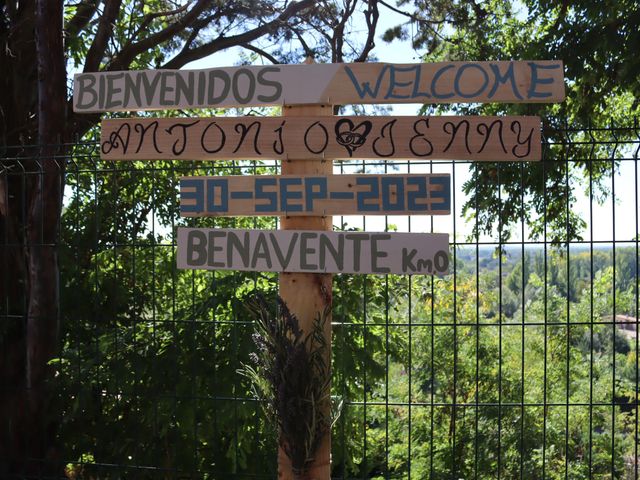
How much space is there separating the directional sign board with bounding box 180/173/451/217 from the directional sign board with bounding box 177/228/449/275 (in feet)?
0.40

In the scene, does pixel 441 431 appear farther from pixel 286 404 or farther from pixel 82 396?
pixel 286 404

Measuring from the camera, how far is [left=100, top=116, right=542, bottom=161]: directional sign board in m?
3.46

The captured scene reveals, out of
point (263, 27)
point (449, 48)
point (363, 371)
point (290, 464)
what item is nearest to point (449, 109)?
point (449, 48)

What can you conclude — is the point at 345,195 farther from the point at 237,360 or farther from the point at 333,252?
the point at 237,360

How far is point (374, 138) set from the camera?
3494 millimetres

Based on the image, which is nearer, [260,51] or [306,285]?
[306,285]

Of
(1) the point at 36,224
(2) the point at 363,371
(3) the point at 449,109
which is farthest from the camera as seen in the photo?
(3) the point at 449,109

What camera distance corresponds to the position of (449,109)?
1058cm

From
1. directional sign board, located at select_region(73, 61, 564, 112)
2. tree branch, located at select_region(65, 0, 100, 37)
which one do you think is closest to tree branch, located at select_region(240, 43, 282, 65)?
tree branch, located at select_region(65, 0, 100, 37)

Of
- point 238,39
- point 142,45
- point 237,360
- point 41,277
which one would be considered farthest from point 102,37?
point 237,360

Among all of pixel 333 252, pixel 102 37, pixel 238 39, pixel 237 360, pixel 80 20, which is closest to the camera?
pixel 333 252

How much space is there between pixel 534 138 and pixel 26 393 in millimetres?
4429

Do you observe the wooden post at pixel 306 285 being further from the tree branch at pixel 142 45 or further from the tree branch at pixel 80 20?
the tree branch at pixel 80 20

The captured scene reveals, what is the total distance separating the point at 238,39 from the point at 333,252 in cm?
585
